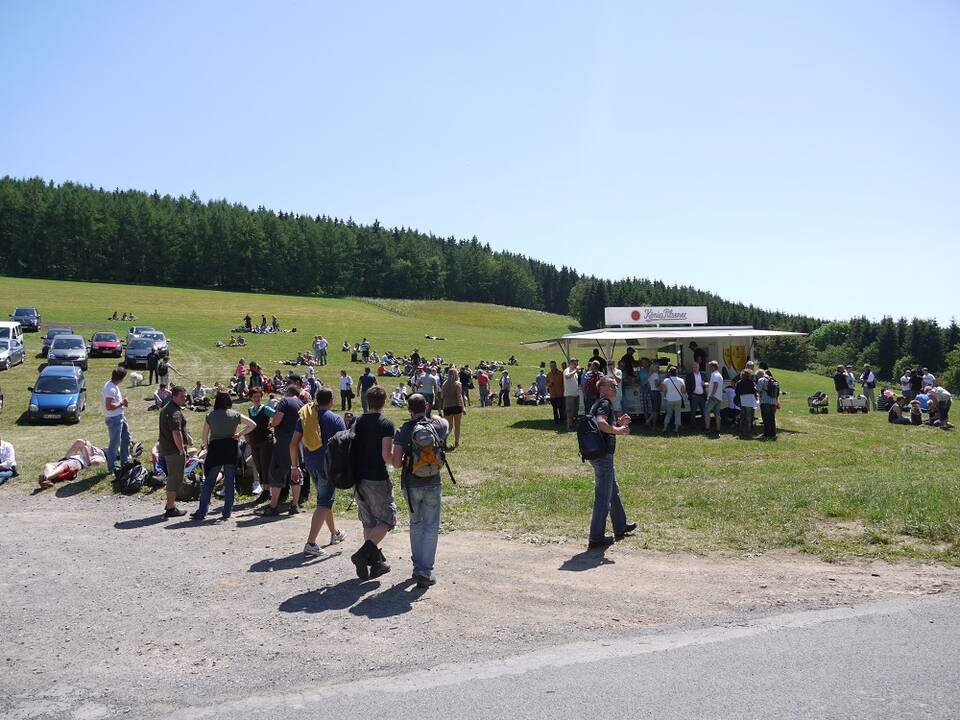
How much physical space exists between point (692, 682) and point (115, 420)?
34.9 feet

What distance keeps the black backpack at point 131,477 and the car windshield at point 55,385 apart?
11188 millimetres

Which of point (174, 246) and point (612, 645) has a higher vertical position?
point (174, 246)

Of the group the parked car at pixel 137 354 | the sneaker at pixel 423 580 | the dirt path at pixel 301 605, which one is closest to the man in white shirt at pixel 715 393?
the dirt path at pixel 301 605

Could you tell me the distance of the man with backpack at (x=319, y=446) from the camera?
7.78 meters

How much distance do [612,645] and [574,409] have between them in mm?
14264

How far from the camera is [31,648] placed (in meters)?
5.41

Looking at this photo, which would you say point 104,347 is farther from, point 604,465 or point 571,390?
point 604,465

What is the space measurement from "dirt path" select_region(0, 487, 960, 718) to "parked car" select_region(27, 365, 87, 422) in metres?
13.6

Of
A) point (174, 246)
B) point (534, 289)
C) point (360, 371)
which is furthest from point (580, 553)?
point (534, 289)

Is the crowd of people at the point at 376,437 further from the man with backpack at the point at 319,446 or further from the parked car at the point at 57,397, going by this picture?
the parked car at the point at 57,397

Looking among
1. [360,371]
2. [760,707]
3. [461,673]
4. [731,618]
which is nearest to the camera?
[760,707]

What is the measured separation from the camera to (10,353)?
31.4 metres

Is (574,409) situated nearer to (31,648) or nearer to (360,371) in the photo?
(31,648)

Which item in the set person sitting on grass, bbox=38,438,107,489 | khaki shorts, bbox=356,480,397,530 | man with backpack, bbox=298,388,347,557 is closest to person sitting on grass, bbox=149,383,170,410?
person sitting on grass, bbox=38,438,107,489
